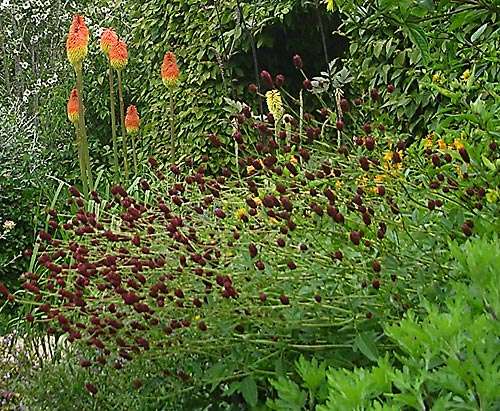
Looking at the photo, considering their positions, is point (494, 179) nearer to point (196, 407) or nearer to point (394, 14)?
point (394, 14)

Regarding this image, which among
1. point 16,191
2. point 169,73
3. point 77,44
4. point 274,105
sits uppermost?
point 77,44

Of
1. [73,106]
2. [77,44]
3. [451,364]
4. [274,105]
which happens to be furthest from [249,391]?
[73,106]

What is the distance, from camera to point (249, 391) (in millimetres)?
1543

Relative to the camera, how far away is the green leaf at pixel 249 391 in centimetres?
153

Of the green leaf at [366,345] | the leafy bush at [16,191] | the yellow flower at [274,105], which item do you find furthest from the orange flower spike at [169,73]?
the green leaf at [366,345]

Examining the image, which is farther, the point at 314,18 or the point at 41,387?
the point at 314,18

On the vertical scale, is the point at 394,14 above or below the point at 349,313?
above

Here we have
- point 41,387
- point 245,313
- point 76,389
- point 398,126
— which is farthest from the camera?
point 398,126

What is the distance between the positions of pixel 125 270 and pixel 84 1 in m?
8.24

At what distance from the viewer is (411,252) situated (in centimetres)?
159

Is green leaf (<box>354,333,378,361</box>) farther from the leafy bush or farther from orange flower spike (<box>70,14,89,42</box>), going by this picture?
the leafy bush

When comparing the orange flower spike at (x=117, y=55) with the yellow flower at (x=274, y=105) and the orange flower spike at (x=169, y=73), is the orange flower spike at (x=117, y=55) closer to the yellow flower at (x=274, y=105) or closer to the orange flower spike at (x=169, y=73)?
the orange flower spike at (x=169, y=73)

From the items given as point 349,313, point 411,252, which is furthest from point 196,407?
point 411,252

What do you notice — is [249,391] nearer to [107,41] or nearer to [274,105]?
[274,105]
